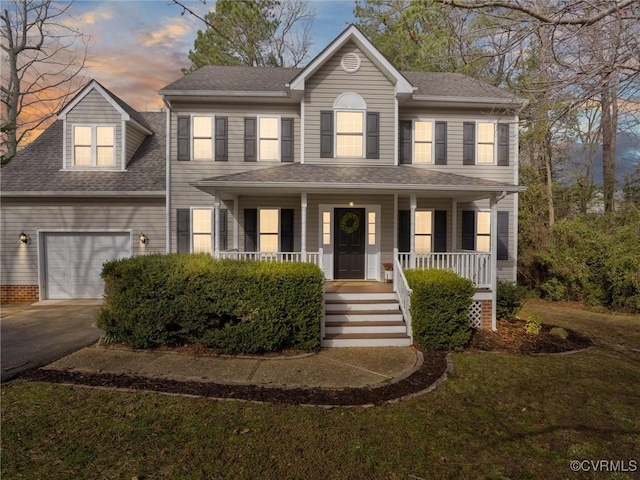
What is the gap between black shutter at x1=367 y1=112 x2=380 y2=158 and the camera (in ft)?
34.0

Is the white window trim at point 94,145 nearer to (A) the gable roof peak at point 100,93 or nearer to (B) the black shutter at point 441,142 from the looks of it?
(A) the gable roof peak at point 100,93

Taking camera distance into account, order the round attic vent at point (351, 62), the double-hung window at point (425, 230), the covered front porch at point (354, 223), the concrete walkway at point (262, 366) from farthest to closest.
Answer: the double-hung window at point (425, 230), the round attic vent at point (351, 62), the covered front porch at point (354, 223), the concrete walkway at point (262, 366)

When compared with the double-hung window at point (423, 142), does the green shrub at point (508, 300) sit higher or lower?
lower

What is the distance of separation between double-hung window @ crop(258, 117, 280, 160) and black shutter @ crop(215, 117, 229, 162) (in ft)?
3.46

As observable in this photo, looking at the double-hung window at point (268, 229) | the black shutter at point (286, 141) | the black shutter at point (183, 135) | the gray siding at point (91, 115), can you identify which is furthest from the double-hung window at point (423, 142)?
the gray siding at point (91, 115)

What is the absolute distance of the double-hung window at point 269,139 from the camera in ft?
35.6

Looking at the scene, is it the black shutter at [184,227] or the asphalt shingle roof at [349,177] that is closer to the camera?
the asphalt shingle roof at [349,177]

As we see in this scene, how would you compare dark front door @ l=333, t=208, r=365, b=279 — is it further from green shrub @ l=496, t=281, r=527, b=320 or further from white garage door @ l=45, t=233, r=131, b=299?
white garage door @ l=45, t=233, r=131, b=299

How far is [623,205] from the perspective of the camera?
13.9 metres

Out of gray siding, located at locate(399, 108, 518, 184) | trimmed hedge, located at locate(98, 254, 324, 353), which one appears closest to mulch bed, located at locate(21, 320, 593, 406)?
trimmed hedge, located at locate(98, 254, 324, 353)

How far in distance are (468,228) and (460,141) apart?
286cm

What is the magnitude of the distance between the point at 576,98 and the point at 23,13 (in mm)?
24354

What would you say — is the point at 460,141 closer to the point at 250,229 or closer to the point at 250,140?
the point at 250,140

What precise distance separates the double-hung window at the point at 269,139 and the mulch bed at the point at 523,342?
25.1ft
